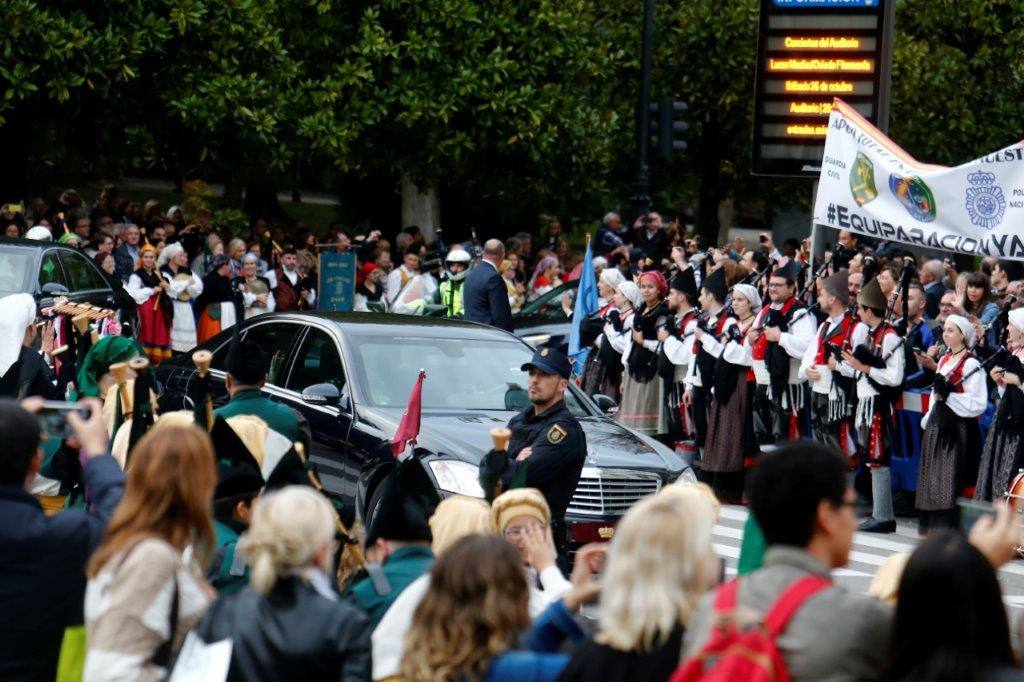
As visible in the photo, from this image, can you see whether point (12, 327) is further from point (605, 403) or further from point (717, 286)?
point (717, 286)

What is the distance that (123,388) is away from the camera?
25.1 feet

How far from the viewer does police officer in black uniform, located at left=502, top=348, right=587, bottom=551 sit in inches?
321

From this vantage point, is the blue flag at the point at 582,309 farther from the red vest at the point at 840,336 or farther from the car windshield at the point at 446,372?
the car windshield at the point at 446,372

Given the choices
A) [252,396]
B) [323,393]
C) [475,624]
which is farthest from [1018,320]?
[475,624]

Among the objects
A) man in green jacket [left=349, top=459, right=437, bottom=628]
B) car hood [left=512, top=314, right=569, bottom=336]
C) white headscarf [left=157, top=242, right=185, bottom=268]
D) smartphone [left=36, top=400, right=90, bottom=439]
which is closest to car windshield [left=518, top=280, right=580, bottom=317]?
car hood [left=512, top=314, right=569, bottom=336]

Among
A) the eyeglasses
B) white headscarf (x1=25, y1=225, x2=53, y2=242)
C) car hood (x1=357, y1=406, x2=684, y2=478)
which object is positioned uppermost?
white headscarf (x1=25, y1=225, x2=53, y2=242)

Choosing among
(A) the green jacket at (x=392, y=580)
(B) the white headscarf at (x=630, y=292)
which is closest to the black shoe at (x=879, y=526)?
(B) the white headscarf at (x=630, y=292)

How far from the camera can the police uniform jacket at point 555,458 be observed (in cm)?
816

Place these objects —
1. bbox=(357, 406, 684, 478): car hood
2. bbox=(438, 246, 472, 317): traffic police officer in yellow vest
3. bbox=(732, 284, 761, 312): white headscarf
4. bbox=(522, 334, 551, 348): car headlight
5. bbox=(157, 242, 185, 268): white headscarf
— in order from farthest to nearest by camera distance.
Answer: bbox=(157, 242, 185, 268): white headscarf, bbox=(522, 334, 551, 348): car headlight, bbox=(438, 246, 472, 317): traffic police officer in yellow vest, bbox=(732, 284, 761, 312): white headscarf, bbox=(357, 406, 684, 478): car hood

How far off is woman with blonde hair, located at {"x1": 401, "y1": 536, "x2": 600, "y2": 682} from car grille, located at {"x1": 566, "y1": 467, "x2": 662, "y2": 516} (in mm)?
5717

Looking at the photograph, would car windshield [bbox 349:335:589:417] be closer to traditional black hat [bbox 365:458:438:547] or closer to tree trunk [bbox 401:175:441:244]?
traditional black hat [bbox 365:458:438:547]

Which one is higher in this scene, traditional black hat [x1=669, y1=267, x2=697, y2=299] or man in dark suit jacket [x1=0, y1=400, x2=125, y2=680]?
traditional black hat [x1=669, y1=267, x2=697, y2=299]

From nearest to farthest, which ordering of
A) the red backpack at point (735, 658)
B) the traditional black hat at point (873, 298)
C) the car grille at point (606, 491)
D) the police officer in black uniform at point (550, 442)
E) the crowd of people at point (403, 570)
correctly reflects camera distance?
the red backpack at point (735, 658) → the crowd of people at point (403, 570) → the police officer in black uniform at point (550, 442) → the car grille at point (606, 491) → the traditional black hat at point (873, 298)

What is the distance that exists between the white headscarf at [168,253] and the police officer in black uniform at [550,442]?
11.7 m
